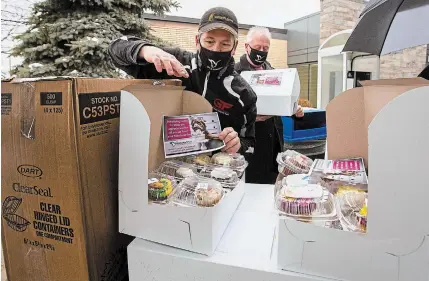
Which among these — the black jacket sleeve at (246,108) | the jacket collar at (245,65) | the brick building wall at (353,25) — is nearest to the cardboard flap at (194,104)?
the black jacket sleeve at (246,108)

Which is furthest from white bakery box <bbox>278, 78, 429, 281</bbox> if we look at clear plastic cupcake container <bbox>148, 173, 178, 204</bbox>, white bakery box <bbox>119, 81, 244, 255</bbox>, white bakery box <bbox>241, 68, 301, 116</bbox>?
white bakery box <bbox>241, 68, 301, 116</bbox>

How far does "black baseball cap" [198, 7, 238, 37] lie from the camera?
3.97 ft

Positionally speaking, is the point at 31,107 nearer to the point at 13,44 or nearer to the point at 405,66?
the point at 13,44

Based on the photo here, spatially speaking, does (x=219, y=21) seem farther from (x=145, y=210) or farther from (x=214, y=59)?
(x=145, y=210)

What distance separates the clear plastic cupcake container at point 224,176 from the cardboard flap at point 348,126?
15.2 inches

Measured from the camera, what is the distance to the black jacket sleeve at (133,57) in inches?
45.3

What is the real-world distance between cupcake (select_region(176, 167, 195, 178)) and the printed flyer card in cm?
9

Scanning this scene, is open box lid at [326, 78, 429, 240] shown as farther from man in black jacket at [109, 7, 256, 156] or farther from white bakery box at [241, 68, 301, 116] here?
white bakery box at [241, 68, 301, 116]

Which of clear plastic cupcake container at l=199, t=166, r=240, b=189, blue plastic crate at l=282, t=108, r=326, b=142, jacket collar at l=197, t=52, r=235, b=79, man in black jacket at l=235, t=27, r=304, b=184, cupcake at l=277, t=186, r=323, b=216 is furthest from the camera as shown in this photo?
blue plastic crate at l=282, t=108, r=326, b=142

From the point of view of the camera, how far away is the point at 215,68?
1.35m

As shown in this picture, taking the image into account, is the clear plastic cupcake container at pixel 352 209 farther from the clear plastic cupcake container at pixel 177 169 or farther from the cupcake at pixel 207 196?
the clear plastic cupcake container at pixel 177 169

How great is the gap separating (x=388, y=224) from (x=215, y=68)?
3.19 ft

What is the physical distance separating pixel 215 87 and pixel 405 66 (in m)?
6.88

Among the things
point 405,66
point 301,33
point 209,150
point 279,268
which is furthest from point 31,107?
point 301,33
